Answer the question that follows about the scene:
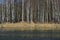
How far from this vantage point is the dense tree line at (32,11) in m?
55.2

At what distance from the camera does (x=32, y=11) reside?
2205 inches

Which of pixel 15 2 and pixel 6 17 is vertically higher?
pixel 15 2

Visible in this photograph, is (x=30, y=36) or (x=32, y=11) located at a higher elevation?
(x=32, y=11)

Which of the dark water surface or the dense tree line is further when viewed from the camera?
the dense tree line

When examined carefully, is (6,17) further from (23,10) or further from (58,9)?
(58,9)

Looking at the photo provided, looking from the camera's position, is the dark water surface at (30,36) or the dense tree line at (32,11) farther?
the dense tree line at (32,11)

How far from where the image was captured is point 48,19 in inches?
2188

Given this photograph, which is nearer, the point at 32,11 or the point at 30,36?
the point at 30,36

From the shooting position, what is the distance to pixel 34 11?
56.2 metres

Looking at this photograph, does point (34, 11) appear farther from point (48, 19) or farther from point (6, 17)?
point (6, 17)

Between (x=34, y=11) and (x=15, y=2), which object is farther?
(x=15, y=2)

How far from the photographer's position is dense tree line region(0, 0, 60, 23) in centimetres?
5525

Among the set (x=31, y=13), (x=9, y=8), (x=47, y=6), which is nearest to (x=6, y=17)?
Result: (x=9, y=8)

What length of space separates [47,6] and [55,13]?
111 inches
